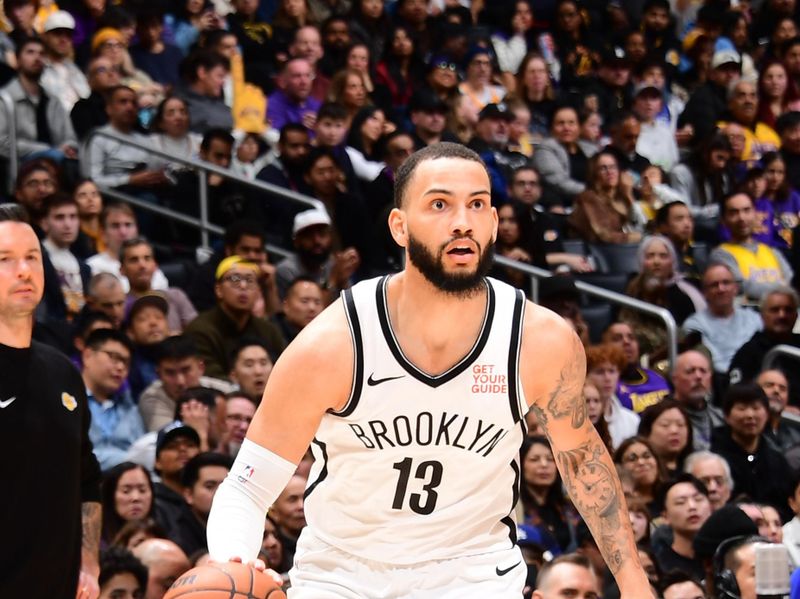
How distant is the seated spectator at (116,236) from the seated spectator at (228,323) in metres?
0.50

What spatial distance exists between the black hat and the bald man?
607 centimetres

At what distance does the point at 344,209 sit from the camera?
1134cm

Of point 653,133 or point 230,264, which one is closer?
point 230,264

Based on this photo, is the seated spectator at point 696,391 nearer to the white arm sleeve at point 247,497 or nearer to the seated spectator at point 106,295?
the seated spectator at point 106,295

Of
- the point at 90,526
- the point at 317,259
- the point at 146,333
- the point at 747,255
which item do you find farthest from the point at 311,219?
the point at 90,526

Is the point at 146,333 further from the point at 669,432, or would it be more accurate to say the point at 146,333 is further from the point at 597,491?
the point at 597,491

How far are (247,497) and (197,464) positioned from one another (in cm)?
375

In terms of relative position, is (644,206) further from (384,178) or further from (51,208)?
(51,208)

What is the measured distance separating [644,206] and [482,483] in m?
9.02

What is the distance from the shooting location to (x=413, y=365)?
4.42m

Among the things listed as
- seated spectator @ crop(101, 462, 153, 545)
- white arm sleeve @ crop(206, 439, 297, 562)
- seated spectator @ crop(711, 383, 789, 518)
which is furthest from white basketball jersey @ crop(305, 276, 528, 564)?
seated spectator @ crop(711, 383, 789, 518)

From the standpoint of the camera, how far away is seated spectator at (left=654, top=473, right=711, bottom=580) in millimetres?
8531

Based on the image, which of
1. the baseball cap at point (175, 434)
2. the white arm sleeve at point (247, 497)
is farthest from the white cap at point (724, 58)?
the white arm sleeve at point (247, 497)

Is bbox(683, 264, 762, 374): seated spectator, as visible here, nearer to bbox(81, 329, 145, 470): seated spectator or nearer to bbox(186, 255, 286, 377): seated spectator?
bbox(186, 255, 286, 377): seated spectator
